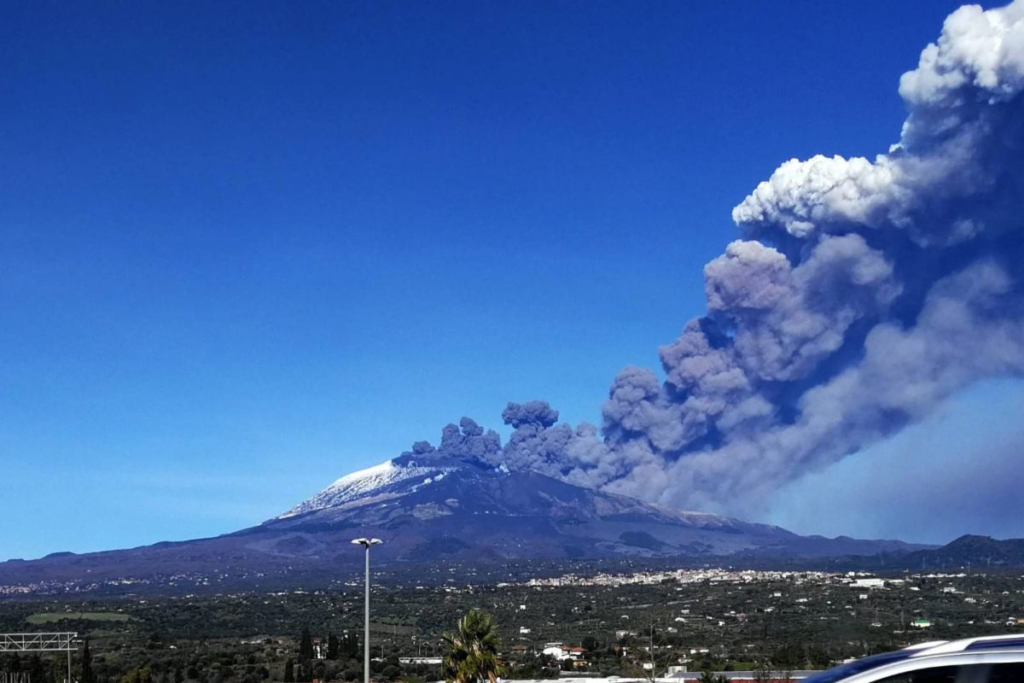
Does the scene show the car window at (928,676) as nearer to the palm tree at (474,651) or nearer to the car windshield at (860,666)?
the car windshield at (860,666)

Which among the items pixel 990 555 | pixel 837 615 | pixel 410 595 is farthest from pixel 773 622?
pixel 990 555

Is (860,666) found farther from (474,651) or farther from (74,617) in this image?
(74,617)

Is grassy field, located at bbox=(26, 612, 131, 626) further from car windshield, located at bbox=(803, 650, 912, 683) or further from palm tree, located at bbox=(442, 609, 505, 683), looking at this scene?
car windshield, located at bbox=(803, 650, 912, 683)

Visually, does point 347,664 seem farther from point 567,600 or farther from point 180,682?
point 567,600

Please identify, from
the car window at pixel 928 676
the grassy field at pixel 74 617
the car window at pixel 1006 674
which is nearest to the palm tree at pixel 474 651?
the car window at pixel 928 676

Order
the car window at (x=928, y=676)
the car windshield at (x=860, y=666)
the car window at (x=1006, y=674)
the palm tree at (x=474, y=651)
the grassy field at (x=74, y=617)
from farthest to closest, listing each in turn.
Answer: the grassy field at (x=74, y=617)
the palm tree at (x=474, y=651)
the car windshield at (x=860, y=666)
the car window at (x=928, y=676)
the car window at (x=1006, y=674)

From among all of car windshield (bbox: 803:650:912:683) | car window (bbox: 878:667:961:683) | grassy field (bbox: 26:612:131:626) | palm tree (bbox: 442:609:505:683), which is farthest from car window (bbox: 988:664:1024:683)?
grassy field (bbox: 26:612:131:626)
